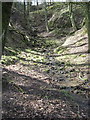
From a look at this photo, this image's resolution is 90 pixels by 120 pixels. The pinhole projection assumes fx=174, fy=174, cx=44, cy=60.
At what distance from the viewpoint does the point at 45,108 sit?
5.63m

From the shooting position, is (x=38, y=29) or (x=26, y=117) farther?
(x=38, y=29)

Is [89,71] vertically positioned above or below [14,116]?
above

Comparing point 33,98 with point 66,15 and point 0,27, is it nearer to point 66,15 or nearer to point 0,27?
point 0,27

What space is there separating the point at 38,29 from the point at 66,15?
6.28m

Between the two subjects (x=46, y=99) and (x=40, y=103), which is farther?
(x=46, y=99)

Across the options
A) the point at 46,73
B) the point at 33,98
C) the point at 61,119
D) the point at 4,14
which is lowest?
the point at 61,119

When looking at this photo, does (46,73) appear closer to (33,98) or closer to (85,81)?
(85,81)

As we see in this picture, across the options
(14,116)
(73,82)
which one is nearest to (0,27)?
(14,116)

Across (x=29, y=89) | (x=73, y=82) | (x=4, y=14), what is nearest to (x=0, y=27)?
(x=4, y=14)

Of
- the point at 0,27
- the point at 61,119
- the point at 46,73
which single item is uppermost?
the point at 0,27

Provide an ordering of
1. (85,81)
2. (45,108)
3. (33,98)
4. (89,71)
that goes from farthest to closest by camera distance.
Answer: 1. (89,71)
2. (85,81)
3. (33,98)
4. (45,108)

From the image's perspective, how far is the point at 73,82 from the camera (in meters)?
9.16

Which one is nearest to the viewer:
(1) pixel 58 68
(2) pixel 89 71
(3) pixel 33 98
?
(3) pixel 33 98

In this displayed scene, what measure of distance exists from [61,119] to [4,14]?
11.5 ft
